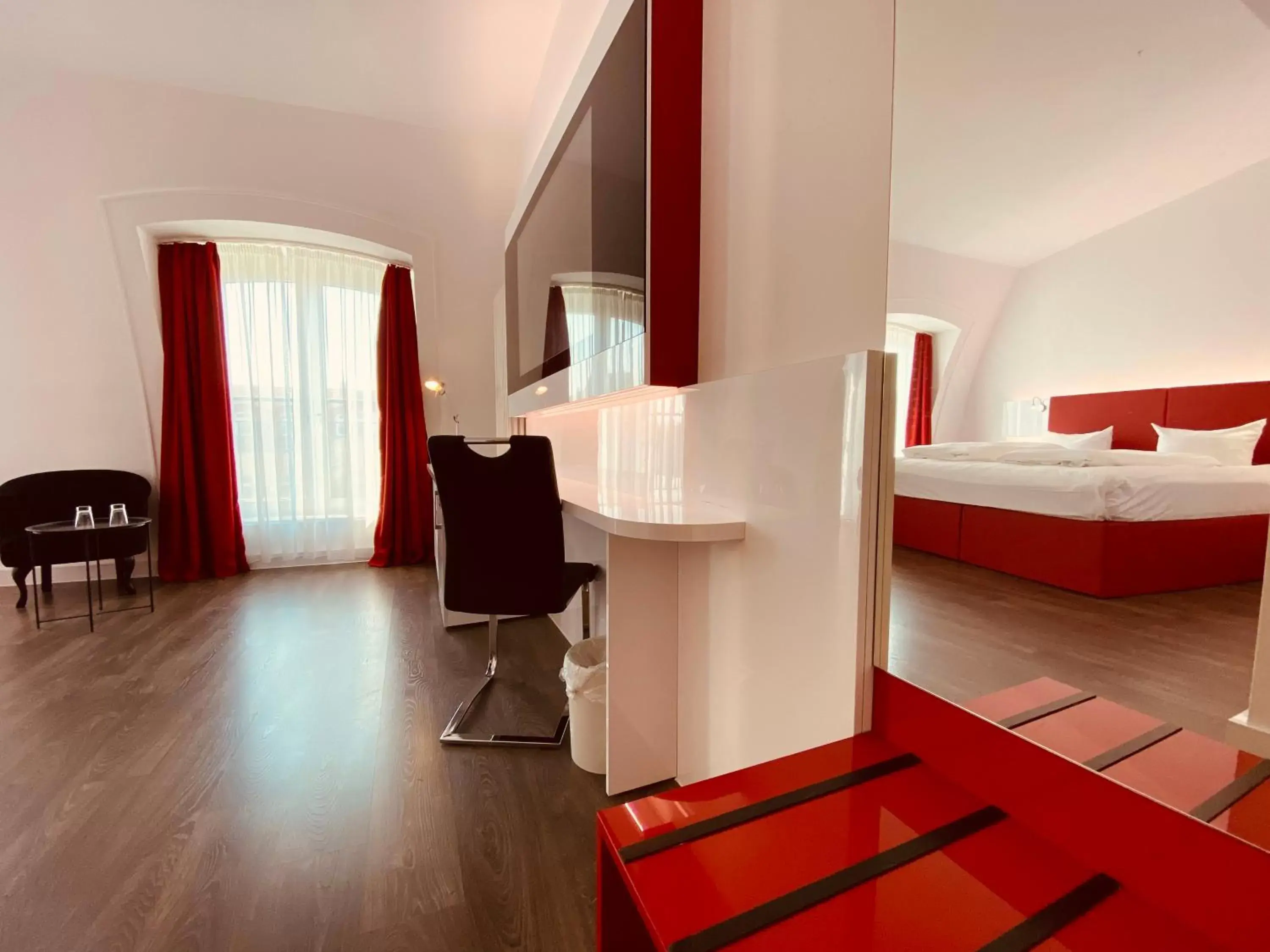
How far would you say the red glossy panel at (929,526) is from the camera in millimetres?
821

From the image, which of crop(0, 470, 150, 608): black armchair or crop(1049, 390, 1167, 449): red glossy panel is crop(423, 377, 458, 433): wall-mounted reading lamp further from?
crop(1049, 390, 1167, 449): red glossy panel

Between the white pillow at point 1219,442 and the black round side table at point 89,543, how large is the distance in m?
3.80

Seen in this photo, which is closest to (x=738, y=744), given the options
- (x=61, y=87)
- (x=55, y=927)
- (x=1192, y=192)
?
(x=1192, y=192)

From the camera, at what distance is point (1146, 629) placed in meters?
0.61

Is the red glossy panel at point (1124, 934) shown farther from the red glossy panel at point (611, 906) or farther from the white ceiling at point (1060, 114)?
the white ceiling at point (1060, 114)

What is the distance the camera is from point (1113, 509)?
65 centimetres

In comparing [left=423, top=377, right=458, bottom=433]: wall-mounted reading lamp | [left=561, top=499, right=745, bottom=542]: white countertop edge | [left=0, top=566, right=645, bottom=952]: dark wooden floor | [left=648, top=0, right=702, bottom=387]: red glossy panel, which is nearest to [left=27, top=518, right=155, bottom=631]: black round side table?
[left=0, top=566, right=645, bottom=952]: dark wooden floor

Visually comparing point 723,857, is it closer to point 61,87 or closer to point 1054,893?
point 1054,893

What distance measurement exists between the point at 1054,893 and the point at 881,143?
39.2 inches

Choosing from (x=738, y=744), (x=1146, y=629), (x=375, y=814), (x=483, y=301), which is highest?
(x=483, y=301)

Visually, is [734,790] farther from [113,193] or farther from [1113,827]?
[113,193]

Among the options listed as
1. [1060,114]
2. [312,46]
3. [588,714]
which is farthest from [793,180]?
[312,46]

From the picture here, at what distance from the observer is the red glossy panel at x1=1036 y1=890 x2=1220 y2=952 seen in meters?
0.46

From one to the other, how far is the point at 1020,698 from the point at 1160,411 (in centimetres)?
39
